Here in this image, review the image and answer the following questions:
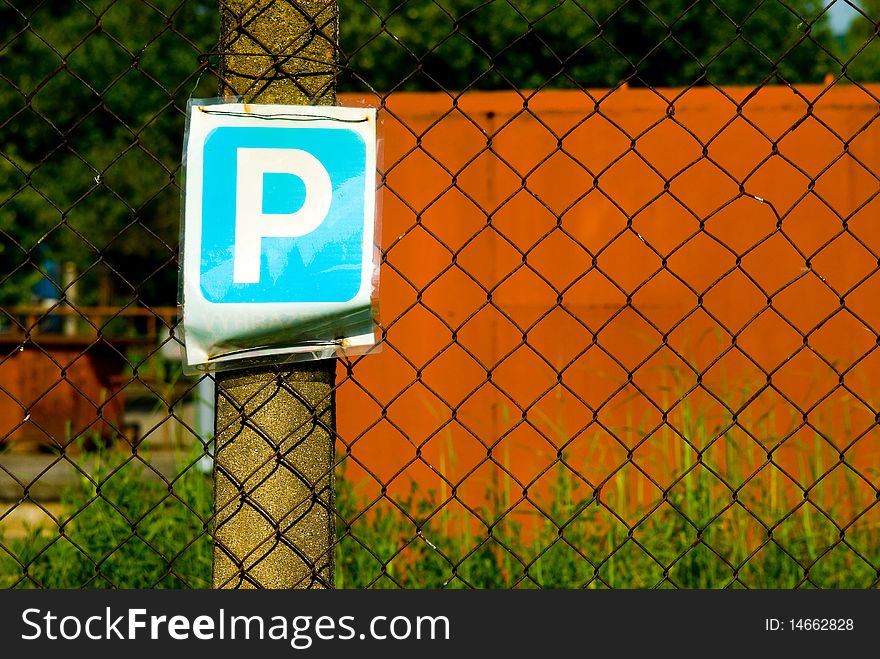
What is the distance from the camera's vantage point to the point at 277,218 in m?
1.62

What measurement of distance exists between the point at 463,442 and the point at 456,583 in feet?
3.94

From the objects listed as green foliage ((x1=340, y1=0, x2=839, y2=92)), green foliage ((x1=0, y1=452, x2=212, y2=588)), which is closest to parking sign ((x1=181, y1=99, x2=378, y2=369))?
green foliage ((x1=0, y1=452, x2=212, y2=588))

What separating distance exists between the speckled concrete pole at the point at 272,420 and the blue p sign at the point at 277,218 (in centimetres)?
9

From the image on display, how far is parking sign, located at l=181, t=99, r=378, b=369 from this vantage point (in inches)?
63.7

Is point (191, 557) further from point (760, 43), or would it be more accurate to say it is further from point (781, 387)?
point (760, 43)

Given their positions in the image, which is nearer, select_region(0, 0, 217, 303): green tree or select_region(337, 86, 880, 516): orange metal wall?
select_region(337, 86, 880, 516): orange metal wall

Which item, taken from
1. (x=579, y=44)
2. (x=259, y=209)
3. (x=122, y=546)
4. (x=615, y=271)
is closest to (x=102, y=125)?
(x=579, y=44)

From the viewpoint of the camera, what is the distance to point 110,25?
2306cm

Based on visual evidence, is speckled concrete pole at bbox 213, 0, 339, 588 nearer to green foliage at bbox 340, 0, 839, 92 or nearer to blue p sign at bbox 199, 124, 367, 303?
blue p sign at bbox 199, 124, 367, 303

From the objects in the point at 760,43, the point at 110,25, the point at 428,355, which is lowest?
the point at 428,355

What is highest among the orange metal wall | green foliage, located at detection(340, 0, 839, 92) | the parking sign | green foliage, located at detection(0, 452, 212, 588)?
green foliage, located at detection(340, 0, 839, 92)

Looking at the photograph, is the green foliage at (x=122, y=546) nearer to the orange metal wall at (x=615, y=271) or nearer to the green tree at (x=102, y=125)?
the orange metal wall at (x=615, y=271)

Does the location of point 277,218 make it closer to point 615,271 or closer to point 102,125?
point 615,271

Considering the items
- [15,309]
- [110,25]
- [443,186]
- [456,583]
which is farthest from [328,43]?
[110,25]
